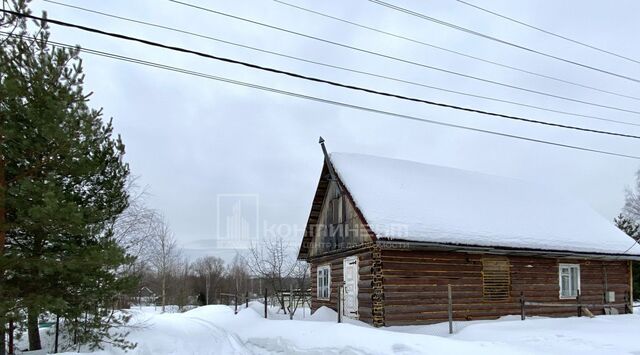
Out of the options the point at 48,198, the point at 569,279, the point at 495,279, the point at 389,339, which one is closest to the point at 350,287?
the point at 495,279

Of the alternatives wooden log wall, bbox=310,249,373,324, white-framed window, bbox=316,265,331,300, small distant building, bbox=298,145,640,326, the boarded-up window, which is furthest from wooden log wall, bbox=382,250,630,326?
white-framed window, bbox=316,265,331,300

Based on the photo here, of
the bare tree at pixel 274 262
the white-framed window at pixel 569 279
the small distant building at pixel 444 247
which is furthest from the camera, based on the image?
the bare tree at pixel 274 262

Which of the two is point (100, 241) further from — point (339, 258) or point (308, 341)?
point (339, 258)

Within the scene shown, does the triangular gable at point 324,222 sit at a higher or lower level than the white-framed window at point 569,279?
higher

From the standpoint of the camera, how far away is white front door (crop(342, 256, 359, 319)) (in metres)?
18.0

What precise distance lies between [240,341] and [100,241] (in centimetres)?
586

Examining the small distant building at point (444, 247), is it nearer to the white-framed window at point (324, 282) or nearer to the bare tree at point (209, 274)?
the white-framed window at point (324, 282)

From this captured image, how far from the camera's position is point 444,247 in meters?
17.1

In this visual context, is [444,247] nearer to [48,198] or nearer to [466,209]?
[466,209]

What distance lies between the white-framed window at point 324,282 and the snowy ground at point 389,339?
390 cm

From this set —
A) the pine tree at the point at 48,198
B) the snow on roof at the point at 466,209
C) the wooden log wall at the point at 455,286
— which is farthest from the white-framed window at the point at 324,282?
the pine tree at the point at 48,198

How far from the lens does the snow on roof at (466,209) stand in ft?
57.0

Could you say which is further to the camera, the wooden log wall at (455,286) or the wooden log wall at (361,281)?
the wooden log wall at (361,281)

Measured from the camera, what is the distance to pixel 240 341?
15898 mm
